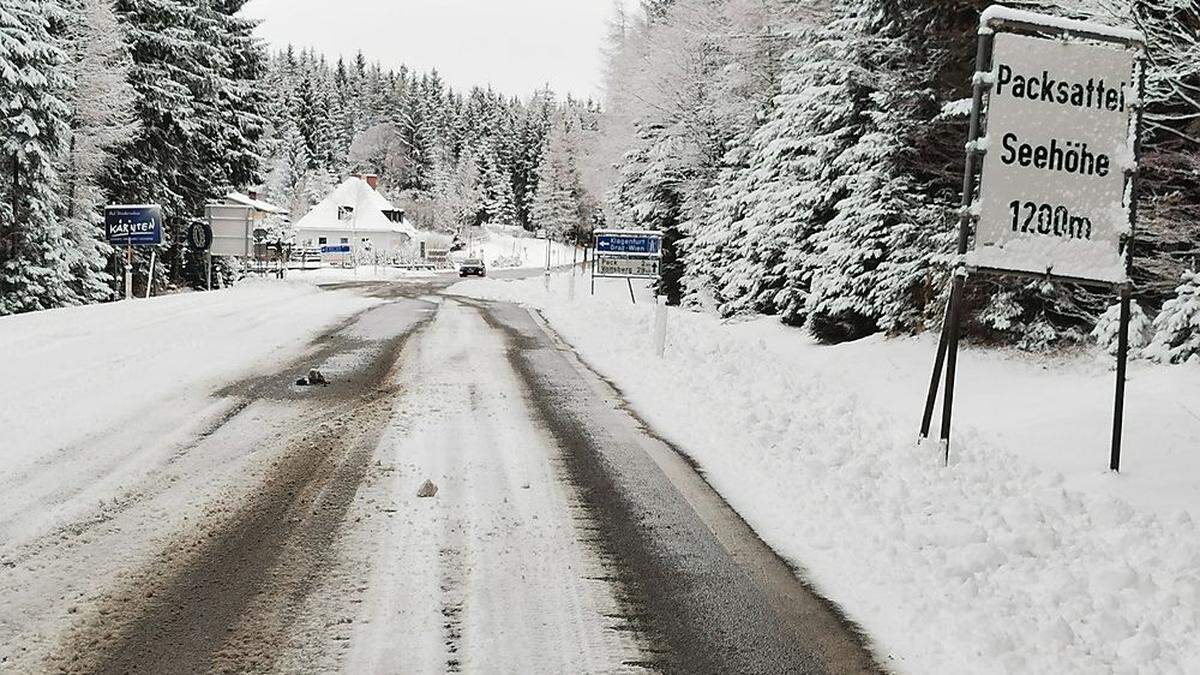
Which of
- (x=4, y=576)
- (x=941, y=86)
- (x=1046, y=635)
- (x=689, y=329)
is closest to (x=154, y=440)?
(x=4, y=576)

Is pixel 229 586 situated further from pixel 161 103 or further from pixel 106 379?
pixel 161 103

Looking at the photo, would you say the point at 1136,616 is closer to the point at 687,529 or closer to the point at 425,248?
the point at 687,529

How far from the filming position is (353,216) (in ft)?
288

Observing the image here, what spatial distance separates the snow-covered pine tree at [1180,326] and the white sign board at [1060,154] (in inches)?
74.2

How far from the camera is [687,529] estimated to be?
5262 mm

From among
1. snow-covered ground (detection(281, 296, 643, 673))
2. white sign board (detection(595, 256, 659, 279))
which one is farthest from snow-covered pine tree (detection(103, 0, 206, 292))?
snow-covered ground (detection(281, 296, 643, 673))

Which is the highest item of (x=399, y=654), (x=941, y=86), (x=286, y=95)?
(x=286, y=95)

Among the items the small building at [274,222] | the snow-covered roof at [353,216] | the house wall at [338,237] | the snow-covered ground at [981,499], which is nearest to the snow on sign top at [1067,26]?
the snow-covered ground at [981,499]

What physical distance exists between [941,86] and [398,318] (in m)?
12.1

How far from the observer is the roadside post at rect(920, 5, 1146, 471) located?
639 cm

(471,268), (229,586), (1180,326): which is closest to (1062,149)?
(1180,326)

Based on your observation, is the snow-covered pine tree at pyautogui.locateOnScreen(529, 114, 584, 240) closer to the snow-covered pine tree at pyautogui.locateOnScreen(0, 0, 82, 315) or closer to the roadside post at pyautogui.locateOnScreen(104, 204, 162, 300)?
the roadside post at pyautogui.locateOnScreen(104, 204, 162, 300)

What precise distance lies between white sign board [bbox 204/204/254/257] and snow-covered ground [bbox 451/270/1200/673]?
26229 millimetres

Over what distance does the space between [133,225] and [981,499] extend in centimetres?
2323
